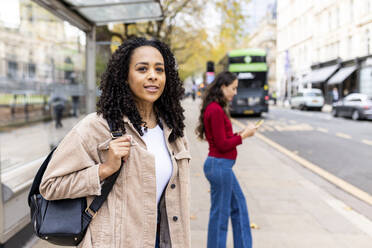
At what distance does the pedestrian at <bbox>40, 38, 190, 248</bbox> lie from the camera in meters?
1.46

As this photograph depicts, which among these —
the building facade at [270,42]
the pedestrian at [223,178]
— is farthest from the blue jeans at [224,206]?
the building facade at [270,42]

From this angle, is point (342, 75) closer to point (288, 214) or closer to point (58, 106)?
point (58, 106)

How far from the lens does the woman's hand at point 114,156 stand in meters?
1.45

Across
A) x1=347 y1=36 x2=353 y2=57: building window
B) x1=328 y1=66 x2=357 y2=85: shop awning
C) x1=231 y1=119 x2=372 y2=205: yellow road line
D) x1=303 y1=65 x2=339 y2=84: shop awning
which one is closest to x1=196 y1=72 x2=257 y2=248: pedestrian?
x1=231 y1=119 x2=372 y2=205: yellow road line

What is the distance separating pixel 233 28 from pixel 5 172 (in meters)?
13.2

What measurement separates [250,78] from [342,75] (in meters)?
16.7

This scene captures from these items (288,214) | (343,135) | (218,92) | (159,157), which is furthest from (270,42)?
(159,157)

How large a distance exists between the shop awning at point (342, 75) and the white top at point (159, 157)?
3331cm

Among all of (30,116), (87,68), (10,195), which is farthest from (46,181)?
(30,116)

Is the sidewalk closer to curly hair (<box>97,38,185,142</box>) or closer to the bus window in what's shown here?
curly hair (<box>97,38,185,142</box>)

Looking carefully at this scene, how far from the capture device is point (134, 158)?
61.1 inches

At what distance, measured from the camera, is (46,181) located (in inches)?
57.6

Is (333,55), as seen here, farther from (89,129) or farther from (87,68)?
(89,129)

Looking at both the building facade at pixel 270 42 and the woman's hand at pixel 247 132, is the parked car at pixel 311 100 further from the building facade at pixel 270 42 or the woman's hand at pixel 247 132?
the building facade at pixel 270 42
